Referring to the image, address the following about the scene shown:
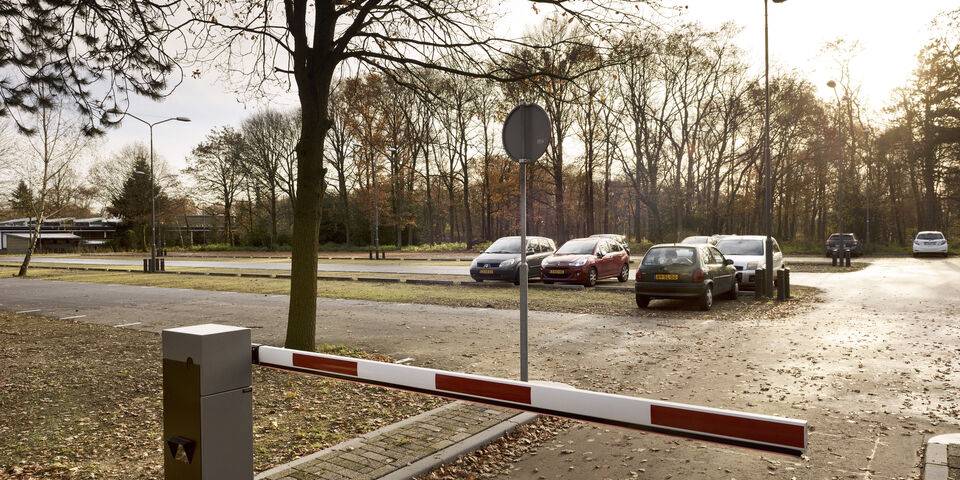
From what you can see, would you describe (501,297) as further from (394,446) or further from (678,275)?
(394,446)

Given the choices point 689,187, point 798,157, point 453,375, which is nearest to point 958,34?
point 798,157

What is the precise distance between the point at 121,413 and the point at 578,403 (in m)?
4.93

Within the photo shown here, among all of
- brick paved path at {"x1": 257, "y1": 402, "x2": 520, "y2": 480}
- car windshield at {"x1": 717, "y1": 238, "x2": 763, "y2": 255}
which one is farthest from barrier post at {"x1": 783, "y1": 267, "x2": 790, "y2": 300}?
brick paved path at {"x1": 257, "y1": 402, "x2": 520, "y2": 480}

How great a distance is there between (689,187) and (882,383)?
36.9 meters

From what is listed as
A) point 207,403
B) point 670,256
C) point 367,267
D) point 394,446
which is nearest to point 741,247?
point 670,256

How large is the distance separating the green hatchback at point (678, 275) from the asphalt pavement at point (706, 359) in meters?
1.22

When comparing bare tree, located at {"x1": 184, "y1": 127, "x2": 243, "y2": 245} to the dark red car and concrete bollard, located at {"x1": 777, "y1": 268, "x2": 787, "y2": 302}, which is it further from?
concrete bollard, located at {"x1": 777, "y1": 268, "x2": 787, "y2": 302}

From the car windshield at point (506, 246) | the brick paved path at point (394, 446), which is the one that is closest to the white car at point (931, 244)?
the car windshield at point (506, 246)

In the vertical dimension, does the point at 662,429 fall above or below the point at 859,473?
above

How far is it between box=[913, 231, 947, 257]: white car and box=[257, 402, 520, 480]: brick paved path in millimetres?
39112

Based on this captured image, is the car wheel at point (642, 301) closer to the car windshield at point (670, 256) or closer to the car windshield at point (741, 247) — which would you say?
the car windshield at point (670, 256)

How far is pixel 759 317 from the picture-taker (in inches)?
465

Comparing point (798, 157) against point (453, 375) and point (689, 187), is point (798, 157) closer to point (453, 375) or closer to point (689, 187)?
point (689, 187)

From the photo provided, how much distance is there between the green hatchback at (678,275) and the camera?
12633 mm
